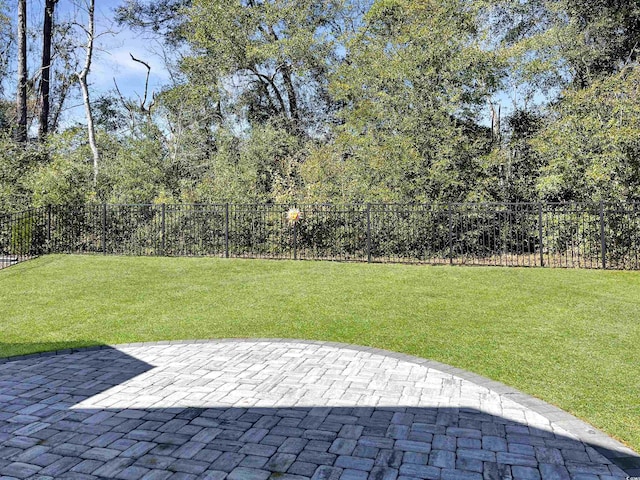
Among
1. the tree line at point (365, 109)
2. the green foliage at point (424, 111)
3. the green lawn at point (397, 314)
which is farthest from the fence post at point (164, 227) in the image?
the green foliage at point (424, 111)

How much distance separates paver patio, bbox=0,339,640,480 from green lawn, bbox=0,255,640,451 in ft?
1.71

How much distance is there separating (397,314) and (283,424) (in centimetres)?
374

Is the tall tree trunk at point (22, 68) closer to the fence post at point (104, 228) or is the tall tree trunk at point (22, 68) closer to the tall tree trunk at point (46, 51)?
the tall tree trunk at point (46, 51)

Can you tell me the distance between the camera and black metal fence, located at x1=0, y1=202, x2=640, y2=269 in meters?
11.5

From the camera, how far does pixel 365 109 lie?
1552 centimetres

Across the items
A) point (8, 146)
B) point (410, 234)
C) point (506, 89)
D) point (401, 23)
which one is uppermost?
point (401, 23)

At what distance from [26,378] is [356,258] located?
375 inches

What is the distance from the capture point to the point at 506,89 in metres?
15.0

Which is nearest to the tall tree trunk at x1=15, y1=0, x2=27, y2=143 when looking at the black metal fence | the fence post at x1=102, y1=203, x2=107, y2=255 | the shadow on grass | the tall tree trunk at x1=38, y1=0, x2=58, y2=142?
the tall tree trunk at x1=38, y1=0, x2=58, y2=142

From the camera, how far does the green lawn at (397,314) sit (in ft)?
14.2

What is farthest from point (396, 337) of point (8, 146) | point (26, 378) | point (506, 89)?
point (8, 146)

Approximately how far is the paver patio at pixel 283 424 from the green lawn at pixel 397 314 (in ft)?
1.71

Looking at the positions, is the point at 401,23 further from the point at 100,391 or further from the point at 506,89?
the point at 100,391

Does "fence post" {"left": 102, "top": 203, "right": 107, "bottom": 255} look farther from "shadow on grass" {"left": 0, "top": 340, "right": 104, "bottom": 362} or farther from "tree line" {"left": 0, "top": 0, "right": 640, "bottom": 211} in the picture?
"shadow on grass" {"left": 0, "top": 340, "right": 104, "bottom": 362}
